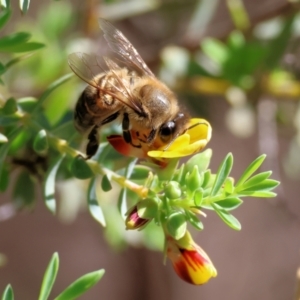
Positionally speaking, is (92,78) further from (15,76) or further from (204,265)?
(15,76)

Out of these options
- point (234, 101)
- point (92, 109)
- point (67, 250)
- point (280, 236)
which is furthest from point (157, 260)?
point (92, 109)

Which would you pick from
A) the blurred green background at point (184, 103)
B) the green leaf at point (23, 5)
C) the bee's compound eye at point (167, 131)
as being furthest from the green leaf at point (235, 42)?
the green leaf at point (23, 5)

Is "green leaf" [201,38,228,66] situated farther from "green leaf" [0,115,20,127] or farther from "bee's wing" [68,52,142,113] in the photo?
"green leaf" [0,115,20,127]

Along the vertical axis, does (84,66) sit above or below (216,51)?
above

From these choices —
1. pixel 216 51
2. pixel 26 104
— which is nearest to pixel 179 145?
pixel 26 104

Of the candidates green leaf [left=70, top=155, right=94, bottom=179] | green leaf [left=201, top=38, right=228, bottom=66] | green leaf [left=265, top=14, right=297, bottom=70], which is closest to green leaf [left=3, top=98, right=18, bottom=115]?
green leaf [left=70, top=155, right=94, bottom=179]

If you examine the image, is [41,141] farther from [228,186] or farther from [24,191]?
[228,186]
